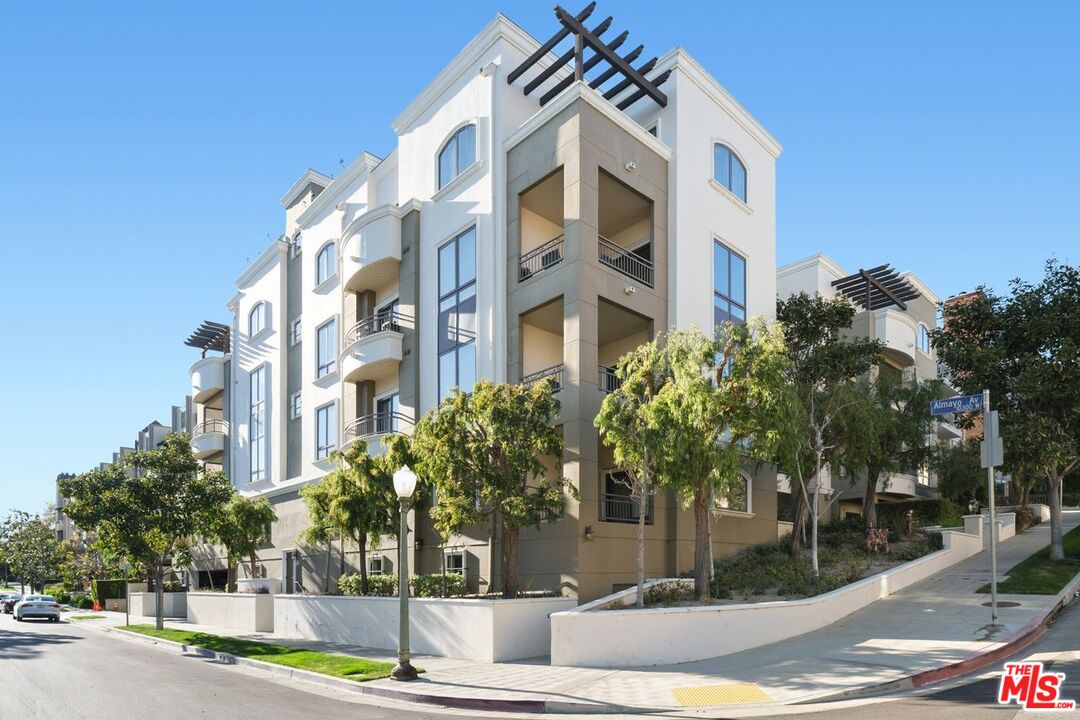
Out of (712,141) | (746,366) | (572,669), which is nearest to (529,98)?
(712,141)

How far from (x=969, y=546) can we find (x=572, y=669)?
17.2m

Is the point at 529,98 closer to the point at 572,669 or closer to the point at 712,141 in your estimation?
the point at 712,141

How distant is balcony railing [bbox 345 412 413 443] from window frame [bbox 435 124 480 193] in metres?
7.47

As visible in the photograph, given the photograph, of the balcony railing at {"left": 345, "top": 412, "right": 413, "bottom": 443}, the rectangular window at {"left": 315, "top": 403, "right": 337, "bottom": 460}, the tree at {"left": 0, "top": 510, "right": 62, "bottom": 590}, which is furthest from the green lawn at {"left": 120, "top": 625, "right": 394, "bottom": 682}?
the tree at {"left": 0, "top": 510, "right": 62, "bottom": 590}

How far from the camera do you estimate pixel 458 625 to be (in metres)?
A: 17.9

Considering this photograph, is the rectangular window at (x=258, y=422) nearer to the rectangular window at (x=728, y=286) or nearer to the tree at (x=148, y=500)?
the tree at (x=148, y=500)

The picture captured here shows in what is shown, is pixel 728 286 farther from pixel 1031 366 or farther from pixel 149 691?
pixel 149 691

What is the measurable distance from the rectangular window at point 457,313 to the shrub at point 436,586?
5409mm

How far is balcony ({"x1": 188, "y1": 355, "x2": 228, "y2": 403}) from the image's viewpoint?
148 ft

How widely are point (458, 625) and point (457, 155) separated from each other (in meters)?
14.9

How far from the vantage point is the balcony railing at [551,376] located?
2205 centimetres

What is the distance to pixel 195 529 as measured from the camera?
94.7ft

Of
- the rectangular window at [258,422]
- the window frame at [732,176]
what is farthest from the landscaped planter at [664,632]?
the rectangular window at [258,422]

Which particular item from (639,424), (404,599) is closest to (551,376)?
(639,424)
